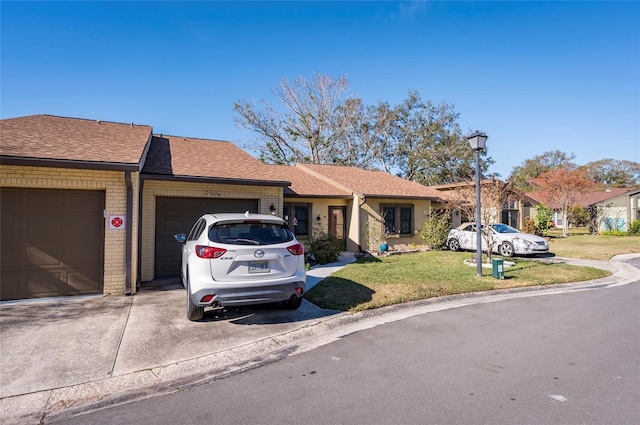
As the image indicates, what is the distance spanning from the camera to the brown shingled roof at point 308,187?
14.9 metres

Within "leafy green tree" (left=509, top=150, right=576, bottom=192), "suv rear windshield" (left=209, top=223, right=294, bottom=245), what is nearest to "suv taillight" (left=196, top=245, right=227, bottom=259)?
"suv rear windshield" (left=209, top=223, right=294, bottom=245)

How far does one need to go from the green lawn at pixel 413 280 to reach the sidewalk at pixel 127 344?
0.43m

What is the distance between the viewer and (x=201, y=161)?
1138cm

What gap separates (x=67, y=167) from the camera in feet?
23.8

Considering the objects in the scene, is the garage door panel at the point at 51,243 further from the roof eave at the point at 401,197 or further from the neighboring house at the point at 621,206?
the neighboring house at the point at 621,206

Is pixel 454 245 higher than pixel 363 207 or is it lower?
lower

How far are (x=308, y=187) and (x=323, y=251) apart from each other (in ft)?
13.4

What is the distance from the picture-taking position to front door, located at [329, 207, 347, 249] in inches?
650

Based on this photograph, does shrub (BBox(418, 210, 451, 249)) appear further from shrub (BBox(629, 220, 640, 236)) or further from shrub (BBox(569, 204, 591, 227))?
shrub (BBox(629, 220, 640, 236))

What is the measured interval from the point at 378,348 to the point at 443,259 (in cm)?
930

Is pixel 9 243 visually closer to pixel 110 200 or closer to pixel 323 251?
pixel 110 200

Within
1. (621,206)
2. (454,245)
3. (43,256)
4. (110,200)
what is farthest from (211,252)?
(621,206)

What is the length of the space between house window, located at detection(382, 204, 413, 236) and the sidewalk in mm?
9450

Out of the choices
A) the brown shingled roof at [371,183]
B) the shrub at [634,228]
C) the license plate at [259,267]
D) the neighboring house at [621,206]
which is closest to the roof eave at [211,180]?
the license plate at [259,267]
